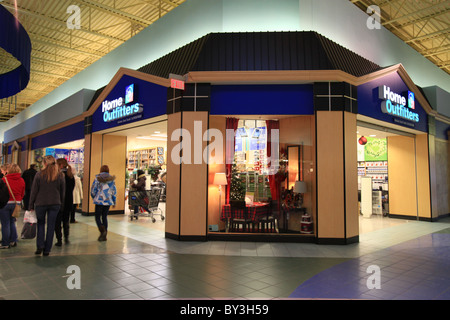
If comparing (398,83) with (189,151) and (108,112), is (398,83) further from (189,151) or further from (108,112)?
(108,112)

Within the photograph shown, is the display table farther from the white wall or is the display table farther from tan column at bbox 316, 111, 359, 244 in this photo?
the white wall

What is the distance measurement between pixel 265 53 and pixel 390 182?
24.3 feet

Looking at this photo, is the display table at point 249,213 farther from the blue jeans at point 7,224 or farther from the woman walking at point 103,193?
the blue jeans at point 7,224

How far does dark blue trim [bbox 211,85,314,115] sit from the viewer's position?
6555 mm

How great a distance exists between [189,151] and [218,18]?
132 inches

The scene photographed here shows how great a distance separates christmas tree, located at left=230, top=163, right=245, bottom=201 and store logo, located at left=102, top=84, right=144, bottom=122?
3.11 m

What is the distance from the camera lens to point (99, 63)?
12.5 m

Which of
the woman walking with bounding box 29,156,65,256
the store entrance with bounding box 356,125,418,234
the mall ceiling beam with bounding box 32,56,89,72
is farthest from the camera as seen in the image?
the mall ceiling beam with bounding box 32,56,89,72

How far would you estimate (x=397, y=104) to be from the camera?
8.57 meters

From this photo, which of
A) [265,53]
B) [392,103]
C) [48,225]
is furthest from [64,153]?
[392,103]

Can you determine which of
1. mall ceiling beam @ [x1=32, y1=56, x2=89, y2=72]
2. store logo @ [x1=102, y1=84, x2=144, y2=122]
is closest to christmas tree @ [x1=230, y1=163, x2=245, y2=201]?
store logo @ [x1=102, y1=84, x2=144, y2=122]

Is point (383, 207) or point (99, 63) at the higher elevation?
point (99, 63)
